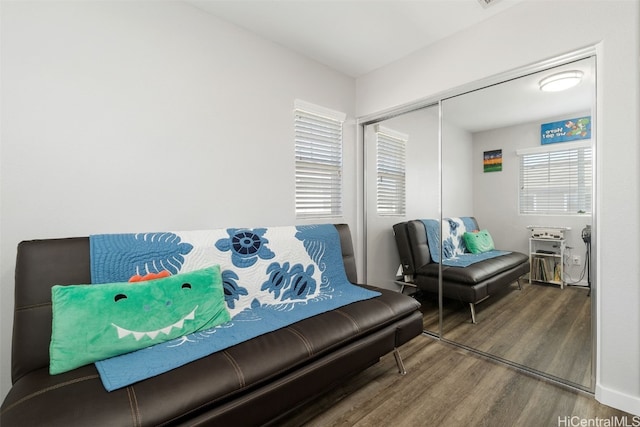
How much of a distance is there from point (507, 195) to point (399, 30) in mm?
1632

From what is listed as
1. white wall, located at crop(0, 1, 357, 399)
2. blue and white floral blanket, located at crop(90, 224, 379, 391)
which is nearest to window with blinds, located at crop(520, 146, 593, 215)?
blue and white floral blanket, located at crop(90, 224, 379, 391)

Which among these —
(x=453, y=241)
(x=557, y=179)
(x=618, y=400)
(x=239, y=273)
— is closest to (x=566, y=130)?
(x=557, y=179)

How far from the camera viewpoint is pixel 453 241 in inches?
100

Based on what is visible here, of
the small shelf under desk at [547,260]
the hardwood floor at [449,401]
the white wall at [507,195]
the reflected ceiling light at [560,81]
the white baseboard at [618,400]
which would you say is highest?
the reflected ceiling light at [560,81]

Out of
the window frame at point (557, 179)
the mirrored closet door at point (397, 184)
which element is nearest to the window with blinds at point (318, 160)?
the mirrored closet door at point (397, 184)

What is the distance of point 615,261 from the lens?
1.63m

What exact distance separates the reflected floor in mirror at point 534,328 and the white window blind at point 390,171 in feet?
3.58

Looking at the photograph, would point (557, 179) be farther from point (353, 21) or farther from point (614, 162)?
point (353, 21)

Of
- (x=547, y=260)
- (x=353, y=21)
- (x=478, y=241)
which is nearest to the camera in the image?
(x=547, y=260)

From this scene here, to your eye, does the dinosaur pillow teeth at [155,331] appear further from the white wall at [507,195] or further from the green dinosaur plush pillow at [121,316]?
the white wall at [507,195]

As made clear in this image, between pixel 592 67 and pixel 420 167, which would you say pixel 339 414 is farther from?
pixel 592 67

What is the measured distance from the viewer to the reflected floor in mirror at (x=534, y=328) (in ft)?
5.96

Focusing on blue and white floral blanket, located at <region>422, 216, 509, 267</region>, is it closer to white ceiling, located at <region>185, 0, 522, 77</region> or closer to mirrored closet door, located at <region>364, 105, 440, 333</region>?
mirrored closet door, located at <region>364, 105, 440, 333</region>

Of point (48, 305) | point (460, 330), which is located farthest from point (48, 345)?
point (460, 330)
